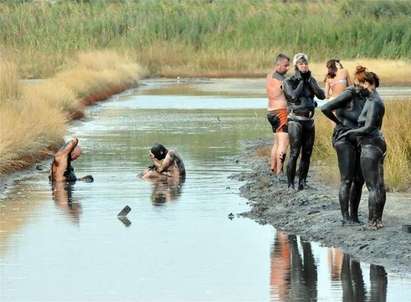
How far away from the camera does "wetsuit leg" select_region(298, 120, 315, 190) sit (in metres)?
19.0

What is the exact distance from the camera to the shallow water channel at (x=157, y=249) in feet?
40.1

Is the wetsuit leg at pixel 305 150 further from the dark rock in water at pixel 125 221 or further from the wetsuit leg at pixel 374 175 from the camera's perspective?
the wetsuit leg at pixel 374 175

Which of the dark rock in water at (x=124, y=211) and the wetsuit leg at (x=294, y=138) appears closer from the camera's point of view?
the dark rock in water at (x=124, y=211)

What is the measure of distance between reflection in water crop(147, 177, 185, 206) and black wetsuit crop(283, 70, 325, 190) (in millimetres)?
1659

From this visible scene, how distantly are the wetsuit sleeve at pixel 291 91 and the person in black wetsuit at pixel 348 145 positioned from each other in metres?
3.49

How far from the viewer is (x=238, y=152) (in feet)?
91.4

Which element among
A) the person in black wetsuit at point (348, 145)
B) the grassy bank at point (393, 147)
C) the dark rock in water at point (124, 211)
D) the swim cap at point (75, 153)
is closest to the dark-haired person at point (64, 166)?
the swim cap at point (75, 153)

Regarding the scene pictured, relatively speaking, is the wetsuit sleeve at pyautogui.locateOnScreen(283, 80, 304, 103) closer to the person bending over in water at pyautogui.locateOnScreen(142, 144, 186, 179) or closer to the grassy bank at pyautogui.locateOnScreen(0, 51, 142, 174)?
the person bending over in water at pyautogui.locateOnScreen(142, 144, 186, 179)

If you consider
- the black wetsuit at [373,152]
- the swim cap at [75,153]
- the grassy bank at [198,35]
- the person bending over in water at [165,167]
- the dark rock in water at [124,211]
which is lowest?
the grassy bank at [198,35]

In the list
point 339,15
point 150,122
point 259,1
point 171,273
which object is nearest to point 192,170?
point 171,273

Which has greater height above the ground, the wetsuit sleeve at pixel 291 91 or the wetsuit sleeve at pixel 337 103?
the wetsuit sleeve at pixel 337 103

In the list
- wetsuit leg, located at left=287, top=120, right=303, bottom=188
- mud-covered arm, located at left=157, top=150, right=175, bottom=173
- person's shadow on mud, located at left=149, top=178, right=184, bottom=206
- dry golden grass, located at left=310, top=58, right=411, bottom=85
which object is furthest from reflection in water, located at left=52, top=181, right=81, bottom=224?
dry golden grass, located at left=310, top=58, right=411, bottom=85

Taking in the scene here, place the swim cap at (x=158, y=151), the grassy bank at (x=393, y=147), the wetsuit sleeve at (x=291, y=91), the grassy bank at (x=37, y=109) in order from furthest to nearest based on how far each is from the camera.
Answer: the grassy bank at (x=37, y=109) → the swim cap at (x=158, y=151) → the grassy bank at (x=393, y=147) → the wetsuit sleeve at (x=291, y=91)

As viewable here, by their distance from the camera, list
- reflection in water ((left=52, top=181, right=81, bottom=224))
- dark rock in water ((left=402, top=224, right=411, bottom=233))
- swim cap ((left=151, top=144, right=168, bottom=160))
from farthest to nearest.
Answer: swim cap ((left=151, top=144, right=168, bottom=160)) < reflection in water ((left=52, top=181, right=81, bottom=224)) < dark rock in water ((left=402, top=224, right=411, bottom=233))
